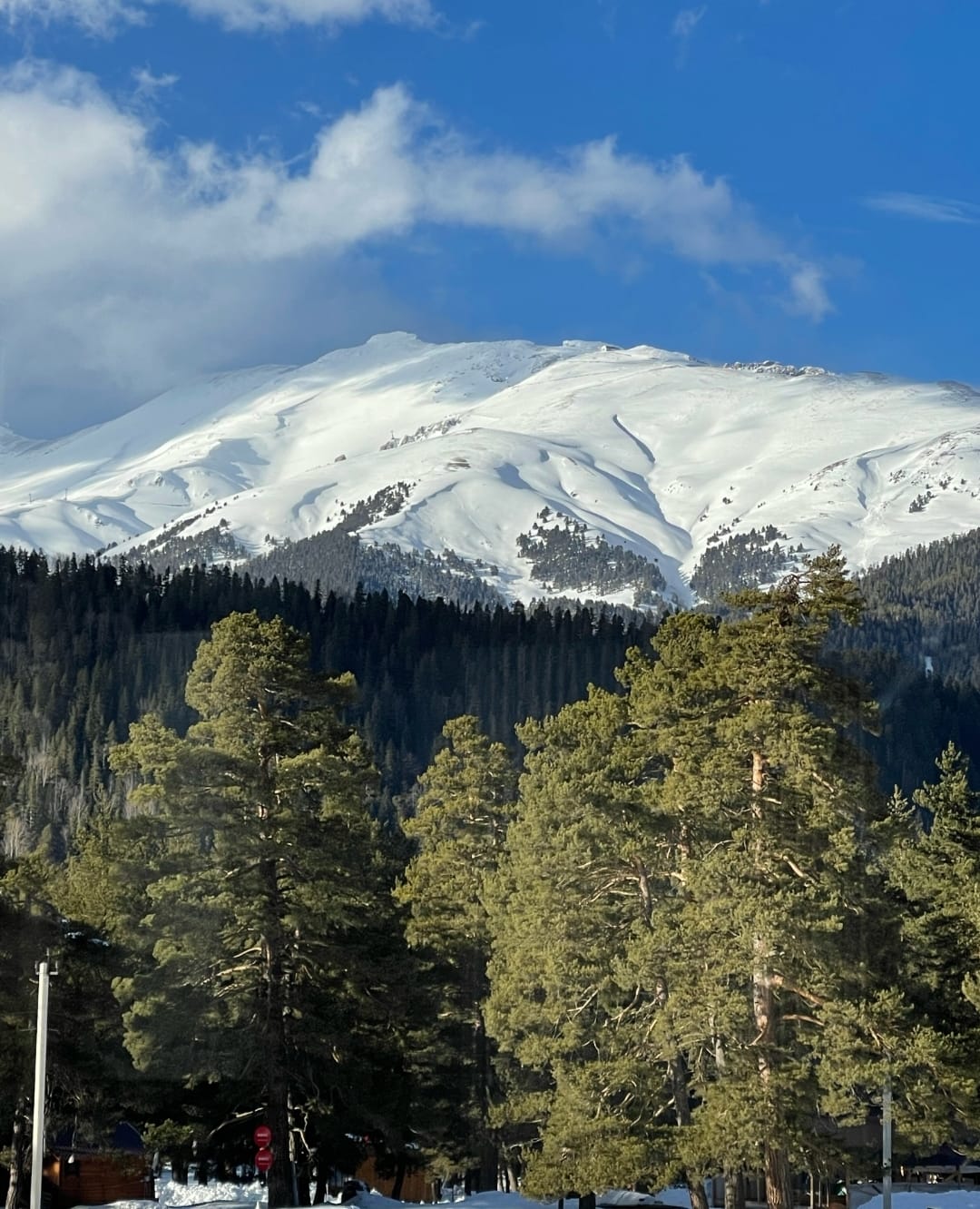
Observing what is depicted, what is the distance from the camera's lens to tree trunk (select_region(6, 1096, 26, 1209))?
44.4 meters

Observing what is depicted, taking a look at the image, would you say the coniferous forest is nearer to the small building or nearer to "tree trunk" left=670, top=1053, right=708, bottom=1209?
"tree trunk" left=670, top=1053, right=708, bottom=1209

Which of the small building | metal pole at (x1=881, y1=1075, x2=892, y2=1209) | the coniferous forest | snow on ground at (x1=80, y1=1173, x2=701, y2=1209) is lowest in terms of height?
snow on ground at (x1=80, y1=1173, x2=701, y2=1209)

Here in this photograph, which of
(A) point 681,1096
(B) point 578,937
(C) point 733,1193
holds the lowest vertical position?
(C) point 733,1193

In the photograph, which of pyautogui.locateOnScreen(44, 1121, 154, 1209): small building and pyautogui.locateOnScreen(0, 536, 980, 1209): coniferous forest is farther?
pyautogui.locateOnScreen(44, 1121, 154, 1209): small building

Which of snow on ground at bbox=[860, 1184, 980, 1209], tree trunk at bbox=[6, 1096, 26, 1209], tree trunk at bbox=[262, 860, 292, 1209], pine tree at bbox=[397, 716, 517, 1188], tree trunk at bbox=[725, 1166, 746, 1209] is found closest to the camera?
tree trunk at bbox=[725, 1166, 746, 1209]

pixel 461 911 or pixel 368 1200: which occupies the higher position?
pixel 461 911

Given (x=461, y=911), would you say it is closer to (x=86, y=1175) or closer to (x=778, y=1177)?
(x=86, y=1175)

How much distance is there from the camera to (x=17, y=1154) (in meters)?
48.2

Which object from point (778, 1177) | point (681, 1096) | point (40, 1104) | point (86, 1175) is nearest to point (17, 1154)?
point (86, 1175)

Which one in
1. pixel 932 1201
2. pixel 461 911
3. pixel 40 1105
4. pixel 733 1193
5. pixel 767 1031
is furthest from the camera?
pixel 461 911

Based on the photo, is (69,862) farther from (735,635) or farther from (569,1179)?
(735,635)

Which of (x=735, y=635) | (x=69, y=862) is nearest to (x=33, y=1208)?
(x=735, y=635)

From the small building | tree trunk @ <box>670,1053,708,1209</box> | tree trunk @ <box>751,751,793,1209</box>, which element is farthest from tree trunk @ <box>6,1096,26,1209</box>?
tree trunk @ <box>751,751,793,1209</box>

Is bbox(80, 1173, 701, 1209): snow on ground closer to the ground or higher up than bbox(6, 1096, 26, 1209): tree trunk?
closer to the ground
